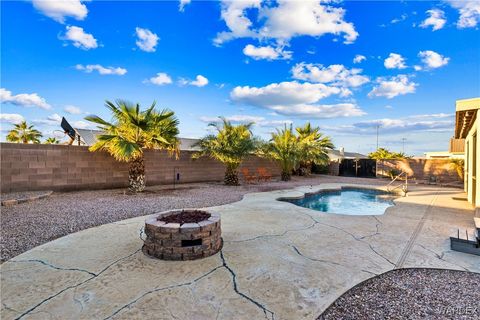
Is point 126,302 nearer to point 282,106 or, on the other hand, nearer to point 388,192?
point 388,192

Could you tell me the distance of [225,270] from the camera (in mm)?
3066

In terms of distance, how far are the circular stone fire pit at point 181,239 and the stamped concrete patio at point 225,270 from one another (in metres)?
0.14

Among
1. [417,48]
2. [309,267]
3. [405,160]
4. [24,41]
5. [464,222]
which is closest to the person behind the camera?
[309,267]

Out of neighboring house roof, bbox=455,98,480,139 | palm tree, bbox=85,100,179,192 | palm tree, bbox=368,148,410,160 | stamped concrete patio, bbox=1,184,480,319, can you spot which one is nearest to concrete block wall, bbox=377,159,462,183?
palm tree, bbox=368,148,410,160

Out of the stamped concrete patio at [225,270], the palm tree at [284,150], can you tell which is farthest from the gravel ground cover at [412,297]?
the palm tree at [284,150]

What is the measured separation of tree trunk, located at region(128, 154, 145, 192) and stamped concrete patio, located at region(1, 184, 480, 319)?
418 cm

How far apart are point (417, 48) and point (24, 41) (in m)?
15.4

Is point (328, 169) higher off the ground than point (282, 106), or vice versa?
point (282, 106)

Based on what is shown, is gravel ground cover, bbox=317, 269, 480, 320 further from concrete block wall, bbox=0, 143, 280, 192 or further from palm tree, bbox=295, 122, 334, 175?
palm tree, bbox=295, 122, 334, 175

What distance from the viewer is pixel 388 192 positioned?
11758mm

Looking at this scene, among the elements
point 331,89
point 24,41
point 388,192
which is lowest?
point 388,192

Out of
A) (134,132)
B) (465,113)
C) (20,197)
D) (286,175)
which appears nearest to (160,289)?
(20,197)

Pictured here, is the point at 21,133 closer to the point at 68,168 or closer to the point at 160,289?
the point at 68,168

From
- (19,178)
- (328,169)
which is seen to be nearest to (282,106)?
(328,169)
